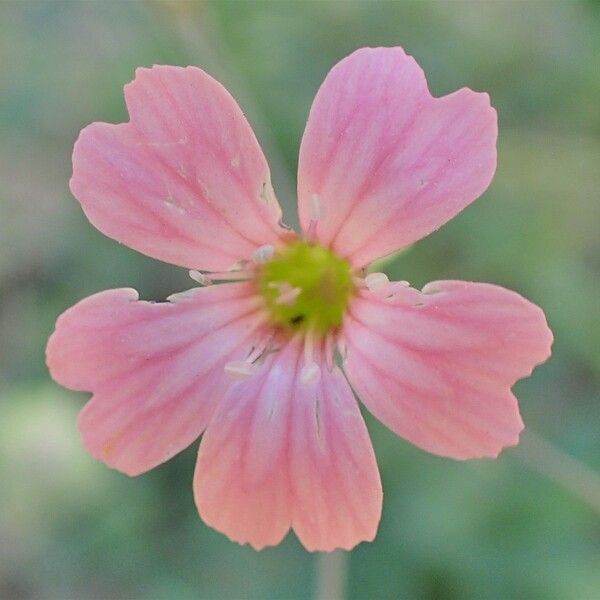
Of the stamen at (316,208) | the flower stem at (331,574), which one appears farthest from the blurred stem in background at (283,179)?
the stamen at (316,208)

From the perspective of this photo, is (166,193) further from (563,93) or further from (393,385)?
(563,93)

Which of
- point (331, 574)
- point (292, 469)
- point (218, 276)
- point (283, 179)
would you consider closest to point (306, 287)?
point (218, 276)

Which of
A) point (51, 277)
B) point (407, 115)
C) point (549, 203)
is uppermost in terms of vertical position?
point (407, 115)

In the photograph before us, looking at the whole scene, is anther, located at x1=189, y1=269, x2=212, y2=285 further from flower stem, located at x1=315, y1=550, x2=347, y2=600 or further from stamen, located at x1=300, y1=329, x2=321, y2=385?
flower stem, located at x1=315, y1=550, x2=347, y2=600

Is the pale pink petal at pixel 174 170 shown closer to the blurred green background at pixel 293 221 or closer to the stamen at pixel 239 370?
the stamen at pixel 239 370

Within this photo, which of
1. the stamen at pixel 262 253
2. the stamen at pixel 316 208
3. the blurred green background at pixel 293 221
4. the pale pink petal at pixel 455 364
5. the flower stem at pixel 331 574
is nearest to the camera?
the pale pink petal at pixel 455 364

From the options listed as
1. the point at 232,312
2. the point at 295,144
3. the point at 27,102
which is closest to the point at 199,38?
the point at 295,144
